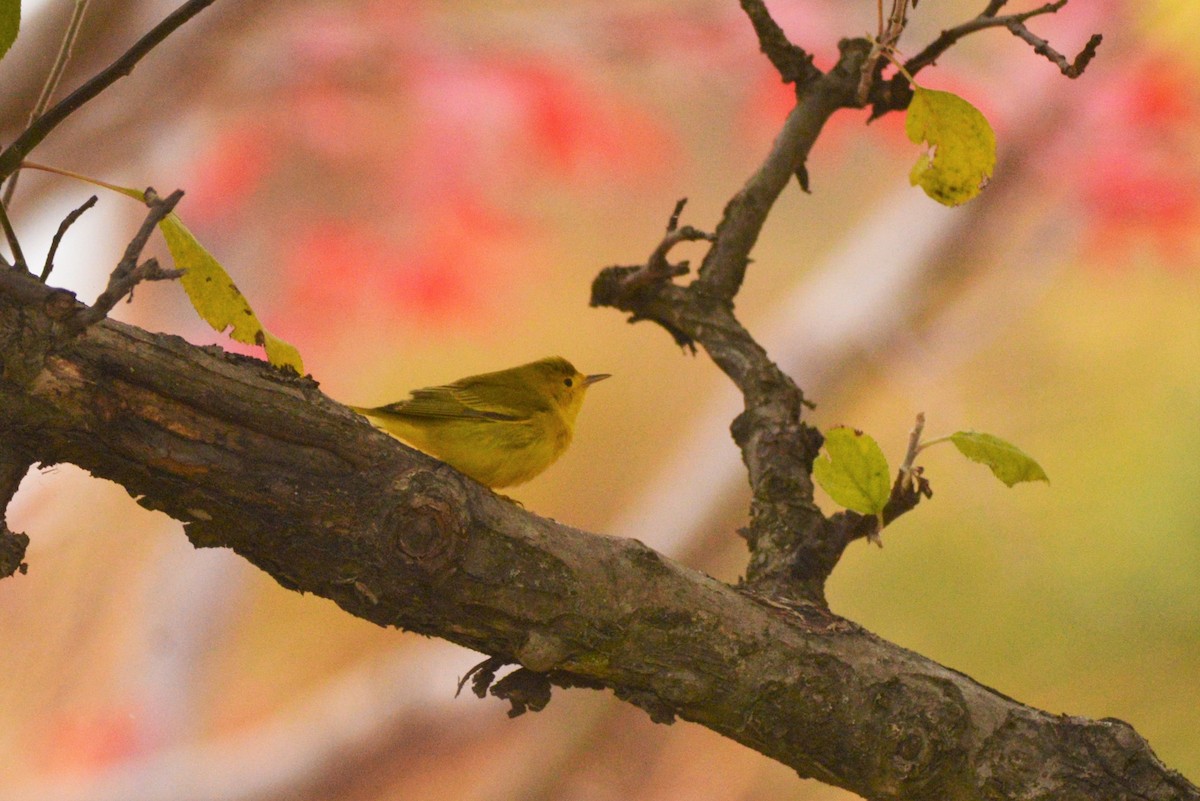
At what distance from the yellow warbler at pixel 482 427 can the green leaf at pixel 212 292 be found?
1.69 feet

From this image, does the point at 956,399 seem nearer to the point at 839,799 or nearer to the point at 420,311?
the point at 839,799

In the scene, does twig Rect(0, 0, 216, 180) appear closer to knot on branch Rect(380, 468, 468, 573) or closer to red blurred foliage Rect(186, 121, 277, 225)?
knot on branch Rect(380, 468, 468, 573)

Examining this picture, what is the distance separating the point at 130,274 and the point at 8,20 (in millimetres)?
226

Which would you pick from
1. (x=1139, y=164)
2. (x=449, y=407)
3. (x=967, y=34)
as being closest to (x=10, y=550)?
(x=449, y=407)

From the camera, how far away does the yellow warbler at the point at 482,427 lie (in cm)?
136

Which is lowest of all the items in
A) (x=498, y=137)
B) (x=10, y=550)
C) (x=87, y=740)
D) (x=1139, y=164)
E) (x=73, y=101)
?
(x=87, y=740)

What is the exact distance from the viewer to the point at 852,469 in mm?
887

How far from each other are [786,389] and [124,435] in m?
0.73

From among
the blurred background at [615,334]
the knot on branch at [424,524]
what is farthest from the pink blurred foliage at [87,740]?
the knot on branch at [424,524]

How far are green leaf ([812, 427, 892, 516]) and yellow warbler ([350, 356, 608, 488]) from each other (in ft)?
1.70

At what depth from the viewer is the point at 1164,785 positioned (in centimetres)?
82

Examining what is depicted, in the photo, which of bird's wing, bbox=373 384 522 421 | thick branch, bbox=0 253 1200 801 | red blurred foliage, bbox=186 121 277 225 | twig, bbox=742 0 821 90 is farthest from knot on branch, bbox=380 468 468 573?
red blurred foliage, bbox=186 121 277 225

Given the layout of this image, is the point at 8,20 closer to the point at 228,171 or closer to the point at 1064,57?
the point at 1064,57

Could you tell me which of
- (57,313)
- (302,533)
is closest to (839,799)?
(302,533)
